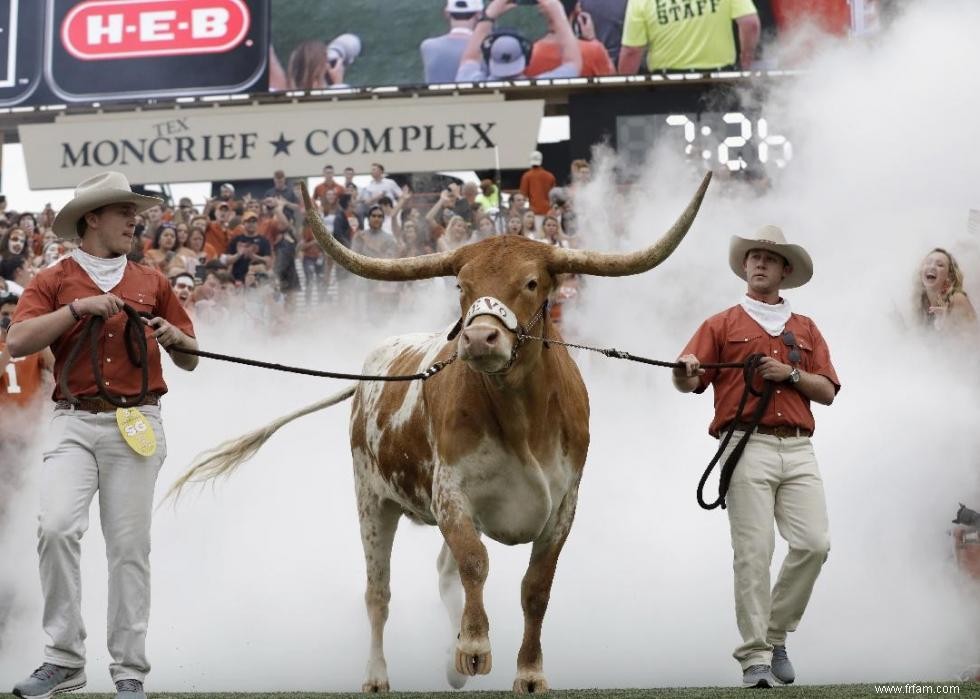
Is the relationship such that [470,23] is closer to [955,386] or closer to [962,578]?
[955,386]

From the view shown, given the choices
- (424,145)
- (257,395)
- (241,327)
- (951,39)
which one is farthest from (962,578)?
(424,145)

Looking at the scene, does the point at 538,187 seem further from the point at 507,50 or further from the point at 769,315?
the point at 769,315

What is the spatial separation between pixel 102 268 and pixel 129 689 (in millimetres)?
1324

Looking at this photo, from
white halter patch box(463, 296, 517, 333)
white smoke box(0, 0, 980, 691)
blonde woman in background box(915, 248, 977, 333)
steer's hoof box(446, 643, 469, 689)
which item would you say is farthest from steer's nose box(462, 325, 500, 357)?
blonde woman in background box(915, 248, 977, 333)

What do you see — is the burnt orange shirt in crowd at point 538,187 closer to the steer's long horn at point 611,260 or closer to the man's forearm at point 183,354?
the steer's long horn at point 611,260

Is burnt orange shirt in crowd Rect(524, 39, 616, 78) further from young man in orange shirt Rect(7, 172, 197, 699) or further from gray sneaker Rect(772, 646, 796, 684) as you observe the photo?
young man in orange shirt Rect(7, 172, 197, 699)

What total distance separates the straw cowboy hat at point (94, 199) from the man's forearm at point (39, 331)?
374mm

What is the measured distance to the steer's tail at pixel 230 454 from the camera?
701 cm

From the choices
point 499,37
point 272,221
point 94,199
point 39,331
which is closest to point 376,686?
point 39,331

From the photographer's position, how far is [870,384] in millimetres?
8578

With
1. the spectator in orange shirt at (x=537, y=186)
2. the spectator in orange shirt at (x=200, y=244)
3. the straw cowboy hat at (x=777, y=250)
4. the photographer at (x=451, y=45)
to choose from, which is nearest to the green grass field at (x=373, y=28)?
the photographer at (x=451, y=45)

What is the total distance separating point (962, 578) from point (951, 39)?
529cm

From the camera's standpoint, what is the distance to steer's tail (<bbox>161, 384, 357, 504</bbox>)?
23.0ft

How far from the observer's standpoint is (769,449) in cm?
562
